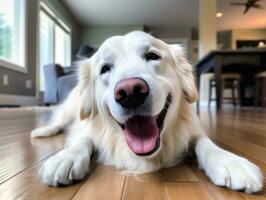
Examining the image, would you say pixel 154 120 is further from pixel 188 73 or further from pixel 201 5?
pixel 201 5

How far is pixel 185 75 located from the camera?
1.11 meters

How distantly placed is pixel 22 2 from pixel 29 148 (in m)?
4.82

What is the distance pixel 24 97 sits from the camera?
18.7ft

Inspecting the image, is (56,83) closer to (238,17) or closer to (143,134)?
(143,134)

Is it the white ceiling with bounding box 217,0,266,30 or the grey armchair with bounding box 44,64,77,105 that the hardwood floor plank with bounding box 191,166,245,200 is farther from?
the white ceiling with bounding box 217,0,266,30

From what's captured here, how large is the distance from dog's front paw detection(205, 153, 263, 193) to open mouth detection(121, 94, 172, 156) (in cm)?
17

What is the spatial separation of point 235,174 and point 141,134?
279 mm

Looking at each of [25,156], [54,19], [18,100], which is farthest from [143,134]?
[54,19]

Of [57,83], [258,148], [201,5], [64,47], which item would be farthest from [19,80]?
[258,148]

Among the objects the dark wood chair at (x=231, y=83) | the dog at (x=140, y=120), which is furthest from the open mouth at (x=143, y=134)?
the dark wood chair at (x=231, y=83)

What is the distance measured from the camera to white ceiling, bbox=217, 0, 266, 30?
8.39 meters

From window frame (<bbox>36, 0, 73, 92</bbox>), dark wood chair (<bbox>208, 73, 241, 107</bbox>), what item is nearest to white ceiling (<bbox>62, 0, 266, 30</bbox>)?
window frame (<bbox>36, 0, 73, 92</bbox>)

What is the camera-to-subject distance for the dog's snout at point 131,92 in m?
0.77

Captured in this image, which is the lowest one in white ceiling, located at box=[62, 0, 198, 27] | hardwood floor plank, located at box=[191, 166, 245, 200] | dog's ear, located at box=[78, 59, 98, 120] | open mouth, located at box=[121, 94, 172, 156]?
hardwood floor plank, located at box=[191, 166, 245, 200]
